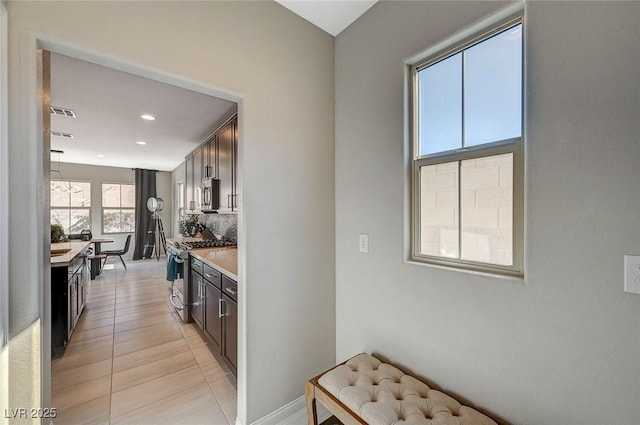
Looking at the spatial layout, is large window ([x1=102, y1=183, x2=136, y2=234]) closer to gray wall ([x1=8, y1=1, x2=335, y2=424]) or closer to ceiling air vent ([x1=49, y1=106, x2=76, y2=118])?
ceiling air vent ([x1=49, y1=106, x2=76, y2=118])

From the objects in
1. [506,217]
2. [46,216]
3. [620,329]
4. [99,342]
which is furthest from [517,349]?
[99,342]

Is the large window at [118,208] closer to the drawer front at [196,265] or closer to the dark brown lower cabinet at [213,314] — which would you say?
the drawer front at [196,265]

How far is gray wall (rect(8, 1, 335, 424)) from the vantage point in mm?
1009

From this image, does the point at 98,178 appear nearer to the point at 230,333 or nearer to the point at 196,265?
the point at 196,265

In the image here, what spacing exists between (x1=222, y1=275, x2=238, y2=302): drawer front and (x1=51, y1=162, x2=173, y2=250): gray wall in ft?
23.2

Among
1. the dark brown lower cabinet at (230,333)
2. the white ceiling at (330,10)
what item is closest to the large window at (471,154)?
the white ceiling at (330,10)

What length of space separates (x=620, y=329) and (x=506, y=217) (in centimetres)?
52

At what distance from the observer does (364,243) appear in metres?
1.76

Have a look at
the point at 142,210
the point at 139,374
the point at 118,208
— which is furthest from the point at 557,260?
the point at 118,208

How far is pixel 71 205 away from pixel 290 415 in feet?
26.8

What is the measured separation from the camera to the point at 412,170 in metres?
1.52

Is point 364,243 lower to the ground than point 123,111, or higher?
lower

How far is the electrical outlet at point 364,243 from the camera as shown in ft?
5.70

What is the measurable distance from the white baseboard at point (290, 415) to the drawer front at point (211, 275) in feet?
3.47
